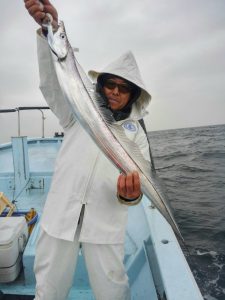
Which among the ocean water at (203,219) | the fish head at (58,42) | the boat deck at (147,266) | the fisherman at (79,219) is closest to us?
the fish head at (58,42)

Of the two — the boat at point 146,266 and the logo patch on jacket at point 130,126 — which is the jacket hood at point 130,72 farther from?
the boat at point 146,266

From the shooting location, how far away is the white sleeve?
2.09m

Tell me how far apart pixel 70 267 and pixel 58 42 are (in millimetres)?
1743

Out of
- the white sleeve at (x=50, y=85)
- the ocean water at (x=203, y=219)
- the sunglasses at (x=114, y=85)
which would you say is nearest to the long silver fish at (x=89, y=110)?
the white sleeve at (x=50, y=85)

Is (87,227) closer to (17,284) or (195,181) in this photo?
(17,284)

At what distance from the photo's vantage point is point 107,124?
1891mm

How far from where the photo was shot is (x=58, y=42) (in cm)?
184

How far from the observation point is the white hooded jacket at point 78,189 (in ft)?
6.96

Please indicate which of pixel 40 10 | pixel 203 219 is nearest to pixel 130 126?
pixel 40 10

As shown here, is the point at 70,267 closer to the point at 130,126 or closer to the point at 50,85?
the point at 130,126

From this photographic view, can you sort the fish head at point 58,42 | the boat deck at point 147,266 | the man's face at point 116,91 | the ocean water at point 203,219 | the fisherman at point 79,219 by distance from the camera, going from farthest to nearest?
1. the ocean water at point 203,219
2. the man's face at point 116,91
3. the fisherman at point 79,219
4. the boat deck at point 147,266
5. the fish head at point 58,42

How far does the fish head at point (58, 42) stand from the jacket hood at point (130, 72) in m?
0.65

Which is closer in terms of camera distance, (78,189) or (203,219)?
(78,189)

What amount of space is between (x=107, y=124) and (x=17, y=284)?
242cm
